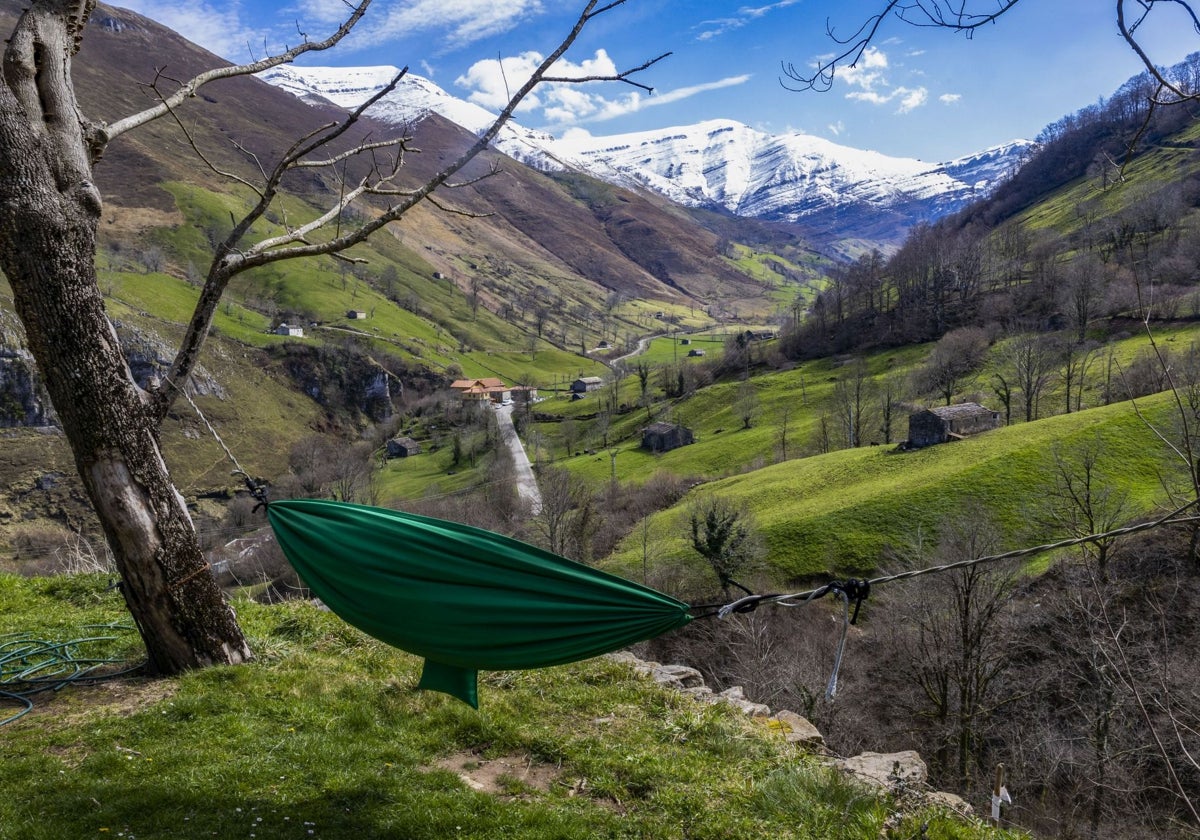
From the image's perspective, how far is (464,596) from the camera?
17.3 feet

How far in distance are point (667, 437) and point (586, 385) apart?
64.9m

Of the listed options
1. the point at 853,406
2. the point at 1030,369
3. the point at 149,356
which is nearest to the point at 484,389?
the point at 149,356

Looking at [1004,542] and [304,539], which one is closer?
[304,539]

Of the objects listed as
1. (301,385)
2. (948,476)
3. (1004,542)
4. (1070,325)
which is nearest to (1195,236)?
(1070,325)

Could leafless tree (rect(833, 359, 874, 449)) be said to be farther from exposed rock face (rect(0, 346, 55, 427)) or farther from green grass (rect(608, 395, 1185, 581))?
exposed rock face (rect(0, 346, 55, 427))

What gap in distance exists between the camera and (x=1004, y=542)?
48.4 m

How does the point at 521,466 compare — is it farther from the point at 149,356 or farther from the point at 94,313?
the point at 94,313

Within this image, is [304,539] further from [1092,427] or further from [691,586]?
[1092,427]

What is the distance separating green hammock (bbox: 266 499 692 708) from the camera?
511 cm

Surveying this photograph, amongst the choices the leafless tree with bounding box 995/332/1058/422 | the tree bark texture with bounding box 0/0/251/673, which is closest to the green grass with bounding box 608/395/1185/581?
the leafless tree with bounding box 995/332/1058/422

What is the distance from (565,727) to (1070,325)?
10783 centimetres

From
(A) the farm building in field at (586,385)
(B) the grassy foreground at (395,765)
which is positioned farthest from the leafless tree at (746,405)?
(B) the grassy foreground at (395,765)

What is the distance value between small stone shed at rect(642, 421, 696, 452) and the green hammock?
9317 cm

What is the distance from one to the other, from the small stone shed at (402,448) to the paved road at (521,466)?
15164 millimetres
